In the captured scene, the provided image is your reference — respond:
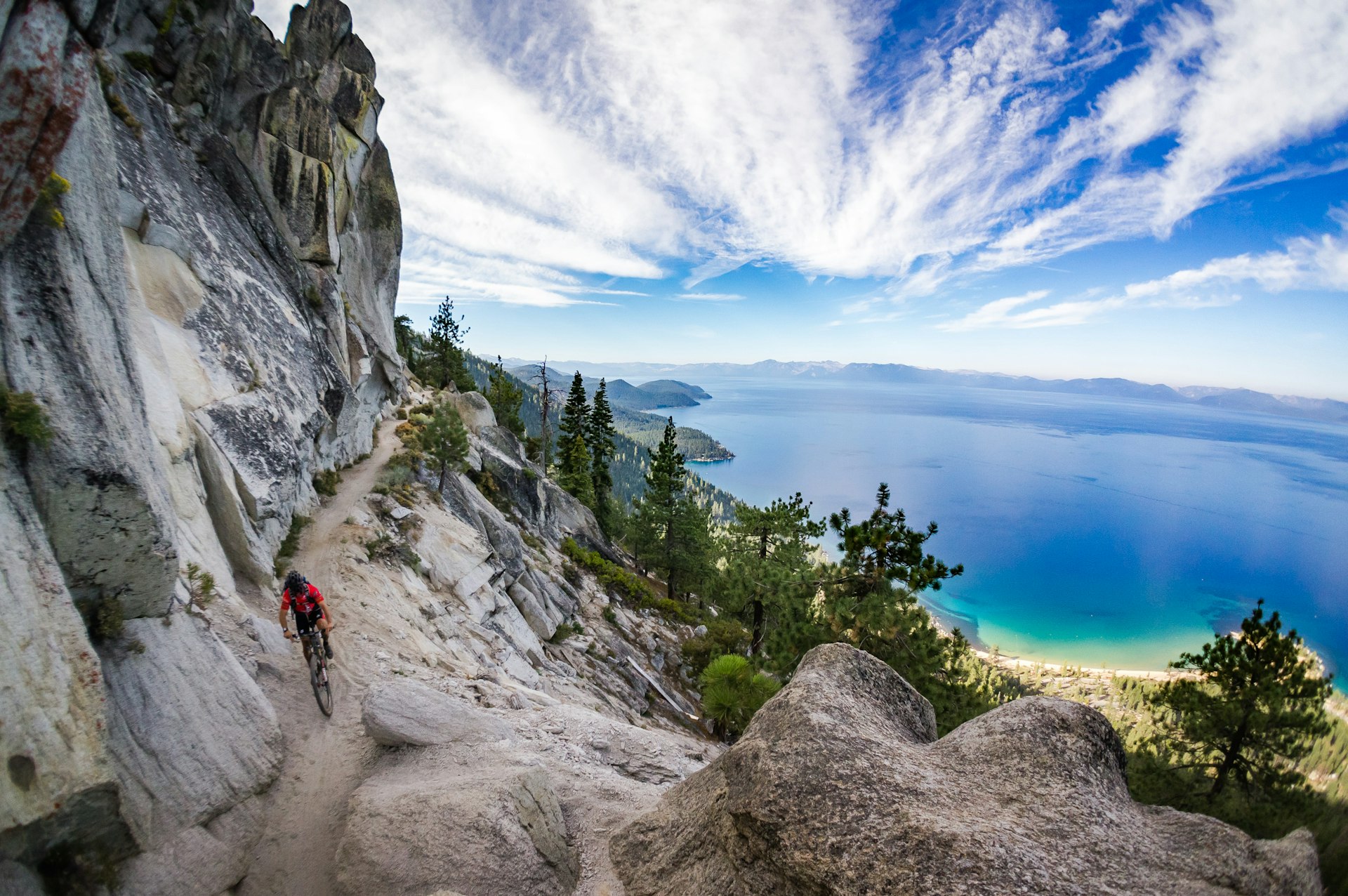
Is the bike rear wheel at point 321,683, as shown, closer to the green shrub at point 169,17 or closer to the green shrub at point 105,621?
the green shrub at point 105,621

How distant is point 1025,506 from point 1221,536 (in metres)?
48.7

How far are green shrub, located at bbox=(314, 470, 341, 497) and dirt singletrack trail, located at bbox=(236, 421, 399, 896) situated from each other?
6.32 metres

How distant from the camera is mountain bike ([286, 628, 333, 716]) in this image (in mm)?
9352

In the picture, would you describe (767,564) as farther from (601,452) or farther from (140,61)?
(140,61)

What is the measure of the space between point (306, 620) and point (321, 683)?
117 centimetres

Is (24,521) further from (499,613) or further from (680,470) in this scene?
(680,470)

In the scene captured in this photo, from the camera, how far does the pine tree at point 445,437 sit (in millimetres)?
22484

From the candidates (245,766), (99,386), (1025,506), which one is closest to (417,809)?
(245,766)

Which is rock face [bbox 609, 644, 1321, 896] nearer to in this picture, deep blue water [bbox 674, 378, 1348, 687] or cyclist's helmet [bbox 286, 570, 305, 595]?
cyclist's helmet [bbox 286, 570, 305, 595]

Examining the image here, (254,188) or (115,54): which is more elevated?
(115,54)

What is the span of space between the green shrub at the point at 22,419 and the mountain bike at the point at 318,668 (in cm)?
517

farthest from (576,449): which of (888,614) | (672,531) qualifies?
(888,614)

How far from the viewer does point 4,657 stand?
4969 millimetres

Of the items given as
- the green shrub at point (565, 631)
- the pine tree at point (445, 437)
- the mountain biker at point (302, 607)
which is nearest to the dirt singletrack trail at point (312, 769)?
the mountain biker at point (302, 607)
